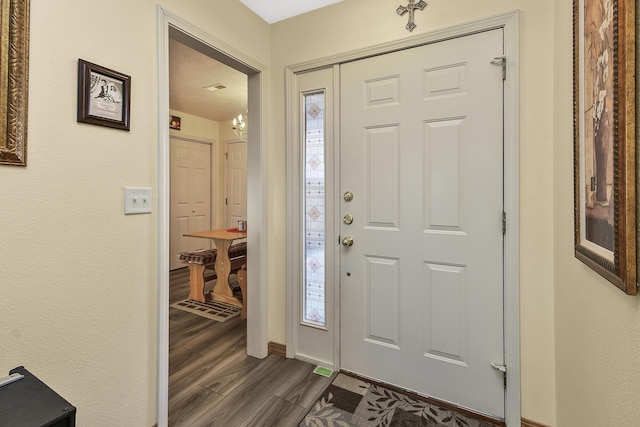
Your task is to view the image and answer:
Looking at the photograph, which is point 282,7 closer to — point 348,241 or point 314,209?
point 314,209

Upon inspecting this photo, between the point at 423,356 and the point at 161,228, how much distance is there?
1638 millimetres

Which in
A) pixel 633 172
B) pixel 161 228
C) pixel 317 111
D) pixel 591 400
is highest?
pixel 317 111

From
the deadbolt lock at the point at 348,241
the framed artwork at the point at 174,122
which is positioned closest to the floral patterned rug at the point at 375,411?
the deadbolt lock at the point at 348,241

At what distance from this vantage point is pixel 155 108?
1.50m

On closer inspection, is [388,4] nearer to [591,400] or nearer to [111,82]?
[111,82]

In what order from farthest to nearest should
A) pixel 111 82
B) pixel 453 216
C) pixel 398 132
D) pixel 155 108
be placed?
pixel 398 132 < pixel 453 216 < pixel 155 108 < pixel 111 82

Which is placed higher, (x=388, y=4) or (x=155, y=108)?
(x=388, y=4)

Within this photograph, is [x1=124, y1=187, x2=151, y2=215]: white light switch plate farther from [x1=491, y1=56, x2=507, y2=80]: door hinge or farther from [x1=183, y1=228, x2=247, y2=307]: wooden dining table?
[x1=183, y1=228, x2=247, y2=307]: wooden dining table

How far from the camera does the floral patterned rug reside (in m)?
1.61

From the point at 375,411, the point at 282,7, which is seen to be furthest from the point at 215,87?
the point at 375,411

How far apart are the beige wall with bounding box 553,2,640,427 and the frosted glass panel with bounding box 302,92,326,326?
4.24 ft

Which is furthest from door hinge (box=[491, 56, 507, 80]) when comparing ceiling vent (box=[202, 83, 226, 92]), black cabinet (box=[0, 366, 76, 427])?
ceiling vent (box=[202, 83, 226, 92])

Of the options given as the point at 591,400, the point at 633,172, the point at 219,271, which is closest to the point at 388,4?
the point at 633,172

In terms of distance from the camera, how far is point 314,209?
216cm
